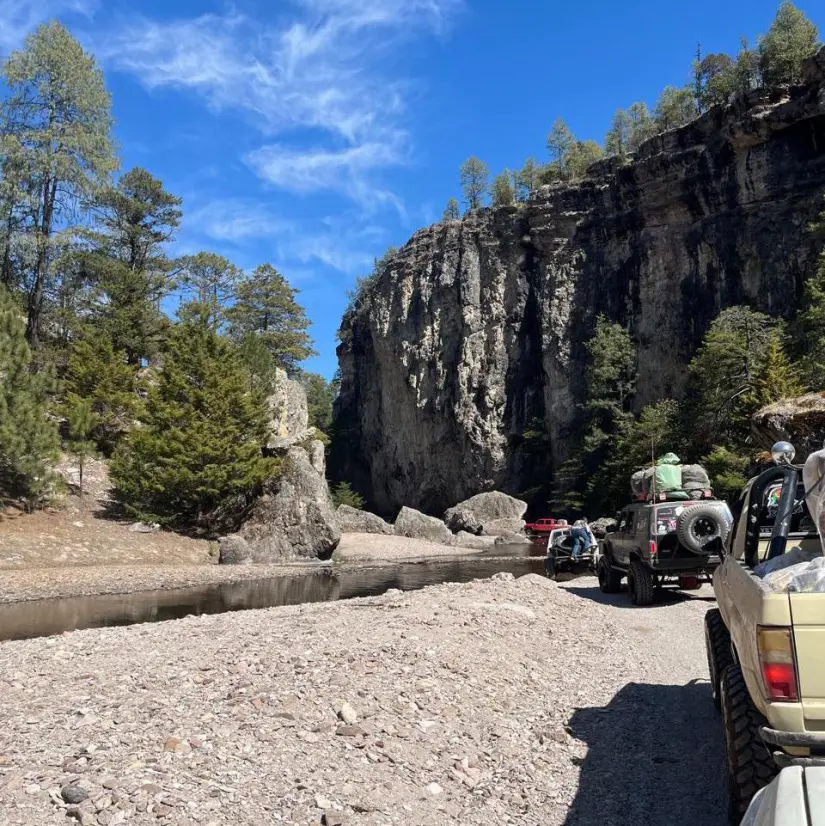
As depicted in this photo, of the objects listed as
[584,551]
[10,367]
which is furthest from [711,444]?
[10,367]

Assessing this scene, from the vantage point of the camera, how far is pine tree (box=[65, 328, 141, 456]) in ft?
111

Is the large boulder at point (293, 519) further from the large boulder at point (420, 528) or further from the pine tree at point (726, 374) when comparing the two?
the pine tree at point (726, 374)

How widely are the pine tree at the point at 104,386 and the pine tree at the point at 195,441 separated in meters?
2.69

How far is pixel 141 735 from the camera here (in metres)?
5.05

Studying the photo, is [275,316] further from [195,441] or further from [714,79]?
[714,79]

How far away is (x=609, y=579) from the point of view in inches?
598

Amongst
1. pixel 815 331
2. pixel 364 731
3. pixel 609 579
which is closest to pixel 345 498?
pixel 815 331

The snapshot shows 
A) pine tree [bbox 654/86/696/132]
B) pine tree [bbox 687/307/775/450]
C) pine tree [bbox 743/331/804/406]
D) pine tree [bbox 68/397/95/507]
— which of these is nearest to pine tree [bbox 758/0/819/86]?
pine tree [bbox 654/86/696/132]

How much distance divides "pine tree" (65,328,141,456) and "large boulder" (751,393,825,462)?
93.5 feet

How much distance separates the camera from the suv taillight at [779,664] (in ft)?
10.4

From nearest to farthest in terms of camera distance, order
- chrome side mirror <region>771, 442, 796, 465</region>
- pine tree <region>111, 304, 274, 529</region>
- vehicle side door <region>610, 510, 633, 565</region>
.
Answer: chrome side mirror <region>771, 442, 796, 465</region> → vehicle side door <region>610, 510, 633, 565</region> → pine tree <region>111, 304, 274, 529</region>

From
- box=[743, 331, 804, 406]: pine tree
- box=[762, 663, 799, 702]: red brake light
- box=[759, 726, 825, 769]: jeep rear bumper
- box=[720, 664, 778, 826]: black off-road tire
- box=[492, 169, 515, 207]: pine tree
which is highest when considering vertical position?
box=[492, 169, 515, 207]: pine tree

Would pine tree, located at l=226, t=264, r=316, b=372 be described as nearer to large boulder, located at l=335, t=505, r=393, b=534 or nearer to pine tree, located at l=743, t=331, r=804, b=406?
large boulder, located at l=335, t=505, r=393, b=534

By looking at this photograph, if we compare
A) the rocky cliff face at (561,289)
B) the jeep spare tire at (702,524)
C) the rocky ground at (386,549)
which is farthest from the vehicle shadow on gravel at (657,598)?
the rocky cliff face at (561,289)
